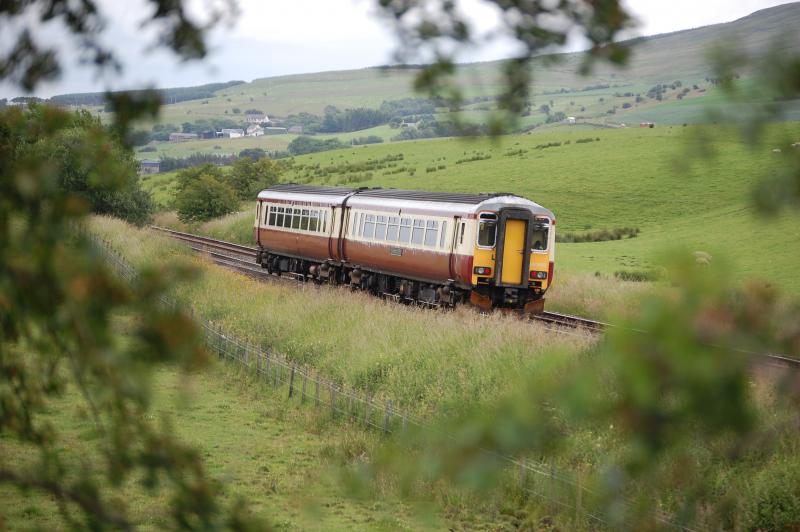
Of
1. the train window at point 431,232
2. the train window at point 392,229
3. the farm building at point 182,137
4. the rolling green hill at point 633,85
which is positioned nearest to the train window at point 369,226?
the train window at point 392,229

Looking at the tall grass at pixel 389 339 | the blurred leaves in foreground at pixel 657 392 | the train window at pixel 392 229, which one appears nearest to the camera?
the blurred leaves in foreground at pixel 657 392

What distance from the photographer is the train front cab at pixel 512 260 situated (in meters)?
24.4

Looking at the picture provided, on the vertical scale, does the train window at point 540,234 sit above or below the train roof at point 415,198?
below

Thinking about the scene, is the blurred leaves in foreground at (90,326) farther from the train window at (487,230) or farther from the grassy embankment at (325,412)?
the train window at (487,230)

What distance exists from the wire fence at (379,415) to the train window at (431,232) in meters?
5.11

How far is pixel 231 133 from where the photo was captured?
170250mm

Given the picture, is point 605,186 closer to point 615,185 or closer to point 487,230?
point 615,185

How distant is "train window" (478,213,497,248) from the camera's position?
79.6ft

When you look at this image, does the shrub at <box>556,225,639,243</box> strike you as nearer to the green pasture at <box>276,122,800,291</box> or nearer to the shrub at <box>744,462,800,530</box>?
the green pasture at <box>276,122,800,291</box>

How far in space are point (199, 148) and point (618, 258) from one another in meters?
111

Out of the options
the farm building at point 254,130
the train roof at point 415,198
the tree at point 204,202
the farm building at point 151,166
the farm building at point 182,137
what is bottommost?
the tree at point 204,202

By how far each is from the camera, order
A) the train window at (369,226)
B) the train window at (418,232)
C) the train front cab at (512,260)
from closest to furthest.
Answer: the train front cab at (512,260), the train window at (418,232), the train window at (369,226)

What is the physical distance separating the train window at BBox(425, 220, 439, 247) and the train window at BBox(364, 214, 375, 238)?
3.33 meters

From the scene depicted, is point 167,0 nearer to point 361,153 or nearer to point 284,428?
point 284,428
